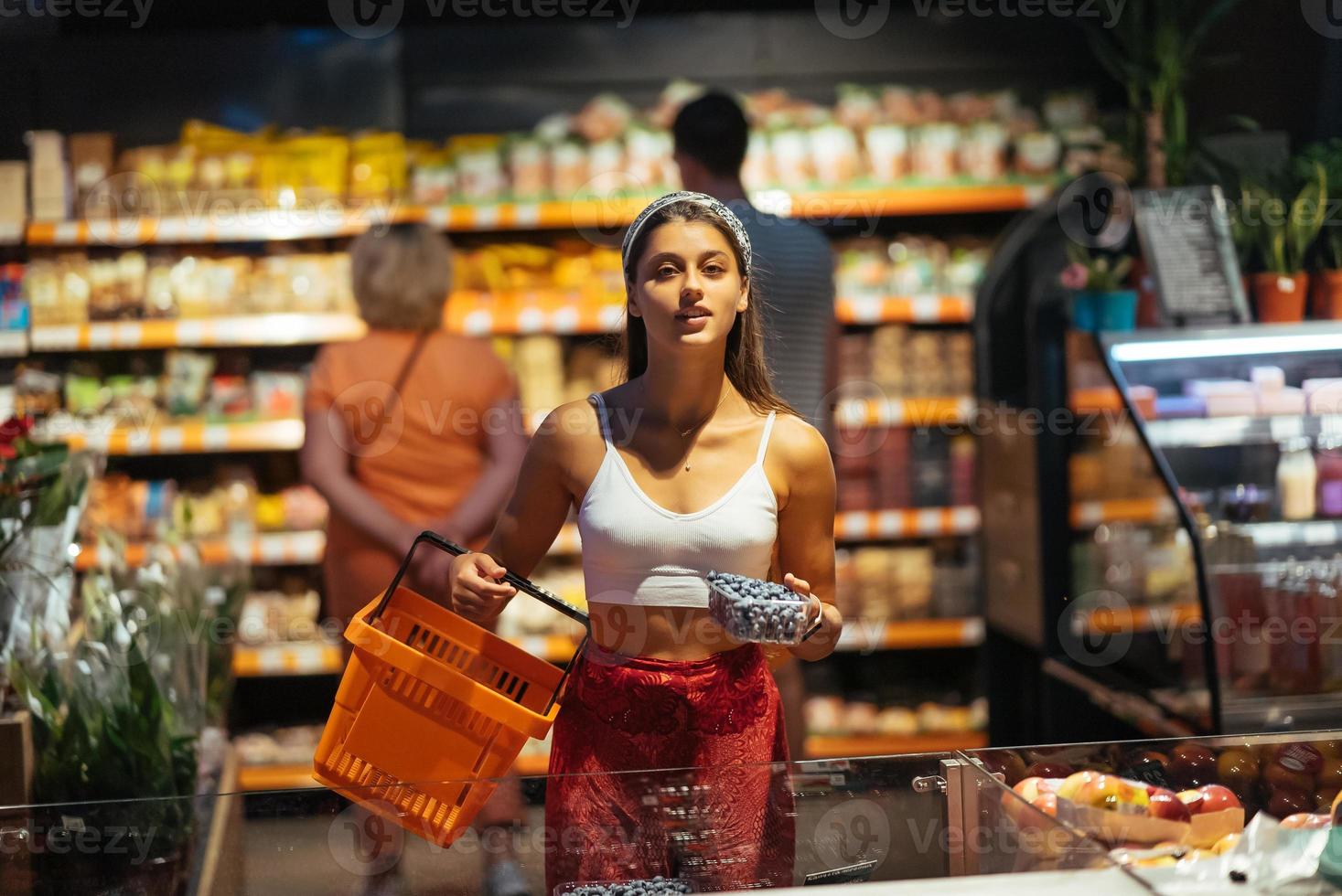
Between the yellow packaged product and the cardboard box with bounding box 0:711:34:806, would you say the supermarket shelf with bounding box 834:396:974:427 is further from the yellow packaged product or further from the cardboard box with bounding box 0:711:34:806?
the cardboard box with bounding box 0:711:34:806

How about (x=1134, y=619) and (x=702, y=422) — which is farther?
(x=1134, y=619)

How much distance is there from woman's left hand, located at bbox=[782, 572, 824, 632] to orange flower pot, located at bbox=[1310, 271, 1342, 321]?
257cm

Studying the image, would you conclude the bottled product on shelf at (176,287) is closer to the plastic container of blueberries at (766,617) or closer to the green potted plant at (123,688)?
the green potted plant at (123,688)

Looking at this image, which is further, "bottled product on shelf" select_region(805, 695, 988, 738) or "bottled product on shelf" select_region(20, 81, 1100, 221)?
"bottled product on shelf" select_region(805, 695, 988, 738)

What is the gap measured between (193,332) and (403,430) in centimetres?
107

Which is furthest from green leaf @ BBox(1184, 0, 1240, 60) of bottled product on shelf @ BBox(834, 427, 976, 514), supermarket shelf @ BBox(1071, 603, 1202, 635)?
supermarket shelf @ BBox(1071, 603, 1202, 635)

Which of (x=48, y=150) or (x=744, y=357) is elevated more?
(x=48, y=150)

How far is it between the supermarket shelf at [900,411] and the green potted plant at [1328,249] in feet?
3.80

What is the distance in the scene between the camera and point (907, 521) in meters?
4.46

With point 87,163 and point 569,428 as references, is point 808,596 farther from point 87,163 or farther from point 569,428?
point 87,163

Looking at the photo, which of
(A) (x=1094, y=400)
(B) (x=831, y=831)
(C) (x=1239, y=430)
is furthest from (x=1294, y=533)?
(B) (x=831, y=831)

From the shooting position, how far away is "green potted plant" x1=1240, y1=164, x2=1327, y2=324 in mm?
3652

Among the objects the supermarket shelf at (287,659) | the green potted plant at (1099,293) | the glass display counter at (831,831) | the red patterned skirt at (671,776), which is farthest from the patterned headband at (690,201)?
the supermarket shelf at (287,659)

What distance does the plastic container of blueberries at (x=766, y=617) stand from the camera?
64.2 inches
